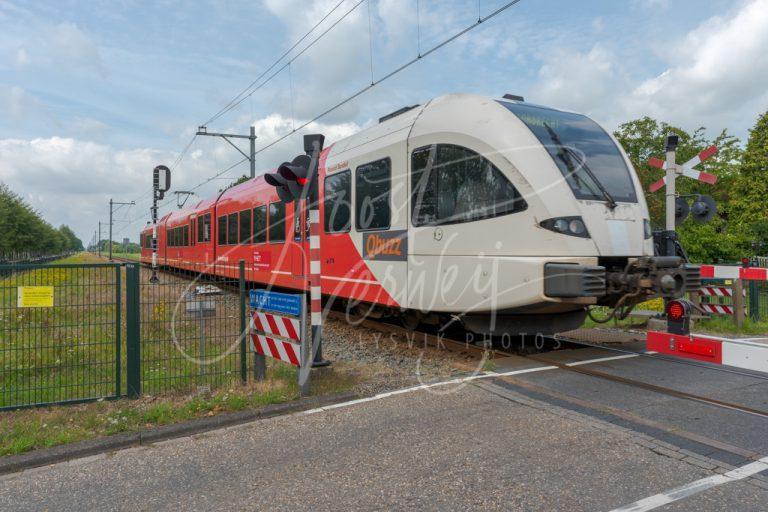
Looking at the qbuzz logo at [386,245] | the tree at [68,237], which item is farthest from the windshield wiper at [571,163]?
the tree at [68,237]

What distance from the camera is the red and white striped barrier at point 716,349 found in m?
2.95

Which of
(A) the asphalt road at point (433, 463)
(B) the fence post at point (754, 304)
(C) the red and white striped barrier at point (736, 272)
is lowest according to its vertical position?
(A) the asphalt road at point (433, 463)

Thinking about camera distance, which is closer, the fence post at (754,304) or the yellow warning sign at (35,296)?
the yellow warning sign at (35,296)

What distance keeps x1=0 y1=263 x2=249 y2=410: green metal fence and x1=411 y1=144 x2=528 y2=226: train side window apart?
2.66 metres

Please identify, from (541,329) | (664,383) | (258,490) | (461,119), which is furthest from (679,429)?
(461,119)

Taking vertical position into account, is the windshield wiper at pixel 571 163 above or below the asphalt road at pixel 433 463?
above

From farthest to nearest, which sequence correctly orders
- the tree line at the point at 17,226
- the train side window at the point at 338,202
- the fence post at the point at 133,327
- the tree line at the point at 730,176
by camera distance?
the tree line at the point at 17,226, the tree line at the point at 730,176, the train side window at the point at 338,202, the fence post at the point at 133,327

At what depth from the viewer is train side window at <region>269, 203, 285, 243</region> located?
11.5 m

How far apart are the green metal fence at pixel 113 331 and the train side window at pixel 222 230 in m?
9.69

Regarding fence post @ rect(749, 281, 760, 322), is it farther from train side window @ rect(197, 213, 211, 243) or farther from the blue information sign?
train side window @ rect(197, 213, 211, 243)

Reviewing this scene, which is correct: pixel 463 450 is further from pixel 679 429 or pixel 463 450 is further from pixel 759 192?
pixel 759 192

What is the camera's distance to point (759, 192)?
33.8 metres

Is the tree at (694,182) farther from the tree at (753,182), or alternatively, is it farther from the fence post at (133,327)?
the fence post at (133,327)

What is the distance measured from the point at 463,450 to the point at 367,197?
5.10m
